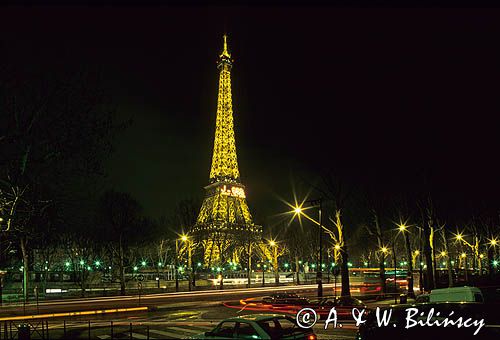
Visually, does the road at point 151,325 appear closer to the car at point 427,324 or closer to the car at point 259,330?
the car at point 427,324

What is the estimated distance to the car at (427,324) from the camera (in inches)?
548

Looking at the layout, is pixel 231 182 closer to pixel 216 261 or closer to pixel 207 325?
pixel 216 261

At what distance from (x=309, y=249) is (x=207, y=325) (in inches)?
2742

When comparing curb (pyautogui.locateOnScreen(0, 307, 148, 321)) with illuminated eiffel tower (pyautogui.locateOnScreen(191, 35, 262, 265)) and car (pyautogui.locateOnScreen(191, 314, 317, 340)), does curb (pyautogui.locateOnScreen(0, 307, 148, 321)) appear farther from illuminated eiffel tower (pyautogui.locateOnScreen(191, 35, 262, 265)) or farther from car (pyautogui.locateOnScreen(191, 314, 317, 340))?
illuminated eiffel tower (pyautogui.locateOnScreen(191, 35, 262, 265))

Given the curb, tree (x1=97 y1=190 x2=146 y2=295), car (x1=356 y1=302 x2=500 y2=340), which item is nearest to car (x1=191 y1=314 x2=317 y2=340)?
car (x1=356 y1=302 x2=500 y2=340)

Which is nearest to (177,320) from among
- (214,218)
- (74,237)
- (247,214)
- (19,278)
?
(74,237)

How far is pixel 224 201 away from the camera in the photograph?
11581cm

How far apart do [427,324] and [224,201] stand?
335 feet

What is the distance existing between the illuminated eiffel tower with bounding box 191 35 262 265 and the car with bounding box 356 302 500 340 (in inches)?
2980

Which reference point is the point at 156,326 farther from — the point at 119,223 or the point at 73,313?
the point at 119,223

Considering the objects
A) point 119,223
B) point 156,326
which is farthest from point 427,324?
point 119,223

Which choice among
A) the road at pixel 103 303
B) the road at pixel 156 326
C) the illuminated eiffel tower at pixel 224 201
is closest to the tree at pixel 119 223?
the road at pixel 103 303

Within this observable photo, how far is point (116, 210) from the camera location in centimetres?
6159

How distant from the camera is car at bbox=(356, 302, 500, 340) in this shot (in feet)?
45.7
